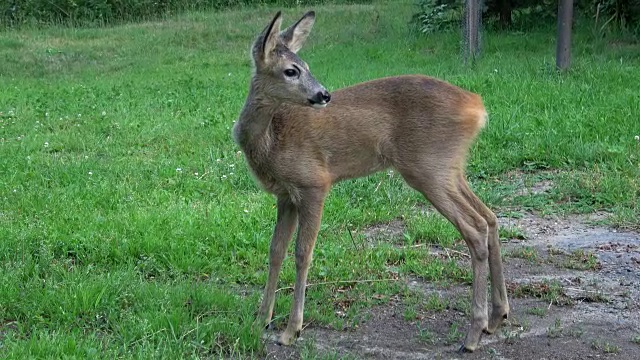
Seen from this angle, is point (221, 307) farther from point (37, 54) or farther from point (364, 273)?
point (37, 54)

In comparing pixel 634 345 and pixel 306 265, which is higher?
pixel 306 265

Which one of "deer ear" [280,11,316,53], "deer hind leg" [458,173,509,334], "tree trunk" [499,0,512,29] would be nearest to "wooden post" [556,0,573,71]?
"tree trunk" [499,0,512,29]

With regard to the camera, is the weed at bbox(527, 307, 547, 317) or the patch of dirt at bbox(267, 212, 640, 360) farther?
the weed at bbox(527, 307, 547, 317)

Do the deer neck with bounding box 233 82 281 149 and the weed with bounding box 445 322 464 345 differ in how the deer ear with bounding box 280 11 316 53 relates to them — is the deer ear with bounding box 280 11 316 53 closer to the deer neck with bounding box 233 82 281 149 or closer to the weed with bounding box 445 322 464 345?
the deer neck with bounding box 233 82 281 149

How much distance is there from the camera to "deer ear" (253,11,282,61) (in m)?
4.60

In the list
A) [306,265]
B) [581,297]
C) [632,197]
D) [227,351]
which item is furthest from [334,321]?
[632,197]

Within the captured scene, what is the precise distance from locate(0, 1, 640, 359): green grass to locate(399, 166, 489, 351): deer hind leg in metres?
0.66

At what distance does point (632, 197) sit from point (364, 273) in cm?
228

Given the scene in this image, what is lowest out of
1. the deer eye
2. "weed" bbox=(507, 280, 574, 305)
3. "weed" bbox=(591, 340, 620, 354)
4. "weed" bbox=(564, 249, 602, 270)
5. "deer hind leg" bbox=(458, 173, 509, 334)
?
"weed" bbox=(564, 249, 602, 270)

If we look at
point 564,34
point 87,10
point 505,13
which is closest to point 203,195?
point 564,34

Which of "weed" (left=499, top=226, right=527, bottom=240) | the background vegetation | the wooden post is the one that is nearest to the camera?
"weed" (left=499, top=226, right=527, bottom=240)

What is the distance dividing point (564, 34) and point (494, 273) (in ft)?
19.3

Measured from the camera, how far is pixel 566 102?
8797 millimetres

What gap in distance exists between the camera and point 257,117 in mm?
4734
